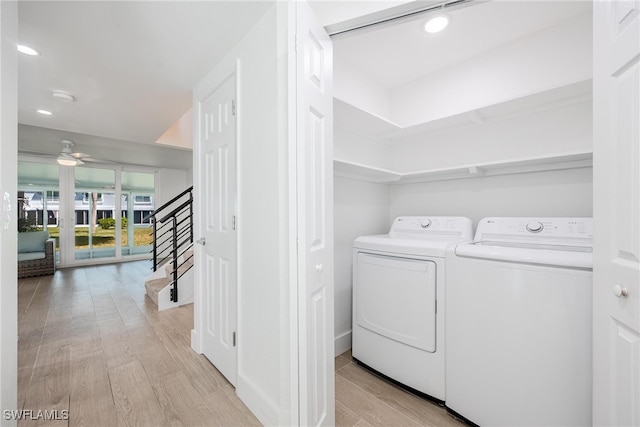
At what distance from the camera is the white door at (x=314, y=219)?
3.36 feet

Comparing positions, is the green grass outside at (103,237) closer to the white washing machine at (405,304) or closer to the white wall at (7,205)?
the white wall at (7,205)

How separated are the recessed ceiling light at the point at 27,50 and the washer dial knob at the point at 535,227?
11.5 feet

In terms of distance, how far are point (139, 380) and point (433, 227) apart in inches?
94.6

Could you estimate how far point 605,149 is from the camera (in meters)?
0.85

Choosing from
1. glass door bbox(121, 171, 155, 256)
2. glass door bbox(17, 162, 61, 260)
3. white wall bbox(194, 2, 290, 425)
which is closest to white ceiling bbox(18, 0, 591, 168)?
white wall bbox(194, 2, 290, 425)

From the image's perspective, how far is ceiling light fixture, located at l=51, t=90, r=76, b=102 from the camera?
7.72 ft

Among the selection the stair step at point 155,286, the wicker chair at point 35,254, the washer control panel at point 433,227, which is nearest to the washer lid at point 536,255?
the washer control panel at point 433,227

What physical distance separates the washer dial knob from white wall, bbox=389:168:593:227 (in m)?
0.27

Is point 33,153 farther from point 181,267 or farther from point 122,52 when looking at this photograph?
point 122,52

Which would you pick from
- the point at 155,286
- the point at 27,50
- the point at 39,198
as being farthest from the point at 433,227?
the point at 39,198

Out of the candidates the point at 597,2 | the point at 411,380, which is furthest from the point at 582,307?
the point at 597,2

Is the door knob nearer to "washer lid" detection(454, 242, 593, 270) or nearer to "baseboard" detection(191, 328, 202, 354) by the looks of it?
"washer lid" detection(454, 242, 593, 270)

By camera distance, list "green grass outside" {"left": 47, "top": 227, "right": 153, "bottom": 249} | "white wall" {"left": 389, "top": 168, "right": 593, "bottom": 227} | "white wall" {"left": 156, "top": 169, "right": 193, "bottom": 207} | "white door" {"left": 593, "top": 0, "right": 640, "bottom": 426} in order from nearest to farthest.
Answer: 1. "white door" {"left": 593, "top": 0, "right": 640, "bottom": 426}
2. "white wall" {"left": 389, "top": 168, "right": 593, "bottom": 227}
3. "green grass outside" {"left": 47, "top": 227, "right": 153, "bottom": 249}
4. "white wall" {"left": 156, "top": 169, "right": 193, "bottom": 207}

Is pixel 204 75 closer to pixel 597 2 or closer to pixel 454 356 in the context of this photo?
pixel 597 2
